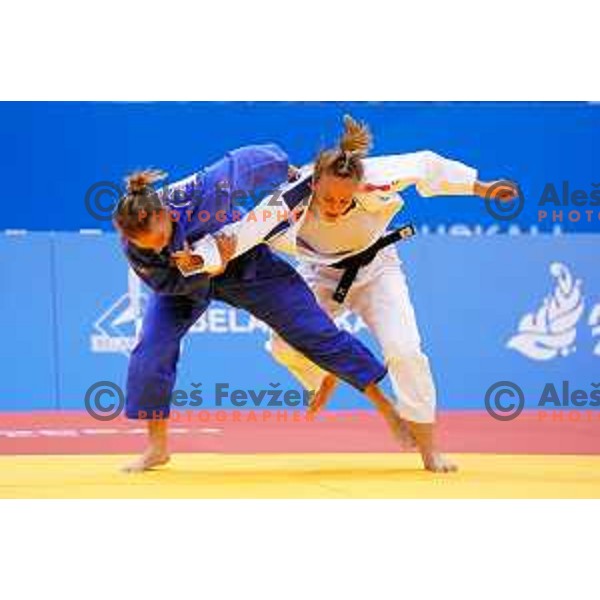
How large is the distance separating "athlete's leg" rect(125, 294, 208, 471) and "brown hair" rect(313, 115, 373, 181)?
2.15ft

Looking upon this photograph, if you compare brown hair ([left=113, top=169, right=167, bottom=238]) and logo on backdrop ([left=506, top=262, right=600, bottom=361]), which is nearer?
brown hair ([left=113, top=169, right=167, bottom=238])

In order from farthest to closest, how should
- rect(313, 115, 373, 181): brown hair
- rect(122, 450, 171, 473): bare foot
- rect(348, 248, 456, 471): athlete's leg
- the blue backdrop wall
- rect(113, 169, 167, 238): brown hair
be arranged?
the blue backdrop wall < rect(122, 450, 171, 473): bare foot < rect(348, 248, 456, 471): athlete's leg < rect(313, 115, 373, 181): brown hair < rect(113, 169, 167, 238): brown hair

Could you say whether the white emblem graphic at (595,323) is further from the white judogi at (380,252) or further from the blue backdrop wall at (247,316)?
the white judogi at (380,252)

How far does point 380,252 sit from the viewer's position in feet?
15.9

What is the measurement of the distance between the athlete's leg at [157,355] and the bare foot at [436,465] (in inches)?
39.1

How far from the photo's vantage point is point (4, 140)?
605 centimetres

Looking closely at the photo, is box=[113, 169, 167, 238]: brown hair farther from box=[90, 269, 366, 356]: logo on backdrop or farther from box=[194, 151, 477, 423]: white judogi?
box=[90, 269, 366, 356]: logo on backdrop

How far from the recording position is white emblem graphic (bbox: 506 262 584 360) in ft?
20.8

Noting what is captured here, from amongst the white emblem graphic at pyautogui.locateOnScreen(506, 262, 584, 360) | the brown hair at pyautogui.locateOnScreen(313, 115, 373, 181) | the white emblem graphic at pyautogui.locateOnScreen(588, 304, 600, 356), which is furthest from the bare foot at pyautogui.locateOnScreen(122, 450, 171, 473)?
the white emblem graphic at pyautogui.locateOnScreen(588, 304, 600, 356)

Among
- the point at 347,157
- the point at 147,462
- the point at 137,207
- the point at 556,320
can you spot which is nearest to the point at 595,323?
the point at 556,320

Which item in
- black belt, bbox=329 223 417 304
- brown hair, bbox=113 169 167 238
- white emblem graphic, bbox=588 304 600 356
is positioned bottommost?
white emblem graphic, bbox=588 304 600 356

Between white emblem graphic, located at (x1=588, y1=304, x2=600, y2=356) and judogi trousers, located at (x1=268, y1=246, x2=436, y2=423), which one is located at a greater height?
judogi trousers, located at (x1=268, y1=246, x2=436, y2=423)

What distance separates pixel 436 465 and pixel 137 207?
1.49m

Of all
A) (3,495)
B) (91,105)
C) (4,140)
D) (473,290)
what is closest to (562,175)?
(473,290)
